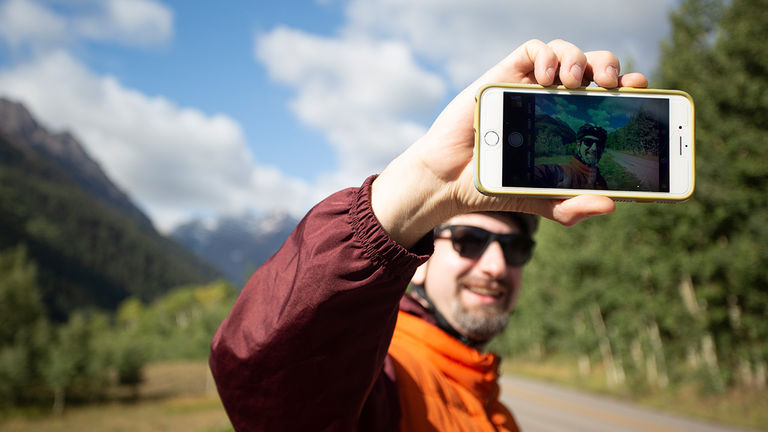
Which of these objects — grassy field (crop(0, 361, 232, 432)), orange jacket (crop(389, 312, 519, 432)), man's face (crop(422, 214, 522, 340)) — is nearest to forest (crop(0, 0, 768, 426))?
man's face (crop(422, 214, 522, 340))

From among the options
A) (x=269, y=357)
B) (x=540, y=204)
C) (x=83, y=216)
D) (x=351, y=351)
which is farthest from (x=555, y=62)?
(x=83, y=216)

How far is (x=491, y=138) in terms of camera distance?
4.18 feet

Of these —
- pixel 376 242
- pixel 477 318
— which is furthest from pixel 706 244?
pixel 376 242

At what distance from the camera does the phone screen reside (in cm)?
132

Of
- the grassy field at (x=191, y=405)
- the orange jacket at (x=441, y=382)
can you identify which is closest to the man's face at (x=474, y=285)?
the orange jacket at (x=441, y=382)

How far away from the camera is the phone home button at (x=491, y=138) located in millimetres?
1263

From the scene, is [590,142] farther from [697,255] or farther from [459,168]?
[697,255]

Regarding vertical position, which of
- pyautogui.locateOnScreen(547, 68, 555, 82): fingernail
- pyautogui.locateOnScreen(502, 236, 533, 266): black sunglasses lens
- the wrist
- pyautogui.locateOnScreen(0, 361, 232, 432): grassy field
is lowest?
pyautogui.locateOnScreen(0, 361, 232, 432): grassy field

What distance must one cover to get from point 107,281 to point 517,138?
609 ft

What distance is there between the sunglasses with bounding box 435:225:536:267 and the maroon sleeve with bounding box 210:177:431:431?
1153mm

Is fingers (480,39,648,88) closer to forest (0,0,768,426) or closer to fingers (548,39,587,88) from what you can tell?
fingers (548,39,587,88)

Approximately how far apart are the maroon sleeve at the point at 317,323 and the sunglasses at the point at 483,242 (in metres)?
1.15

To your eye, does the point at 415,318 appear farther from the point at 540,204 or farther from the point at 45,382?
the point at 45,382

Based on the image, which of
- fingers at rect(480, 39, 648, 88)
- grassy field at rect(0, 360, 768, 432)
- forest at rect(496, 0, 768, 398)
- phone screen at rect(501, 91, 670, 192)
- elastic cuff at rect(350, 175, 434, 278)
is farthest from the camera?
forest at rect(496, 0, 768, 398)
